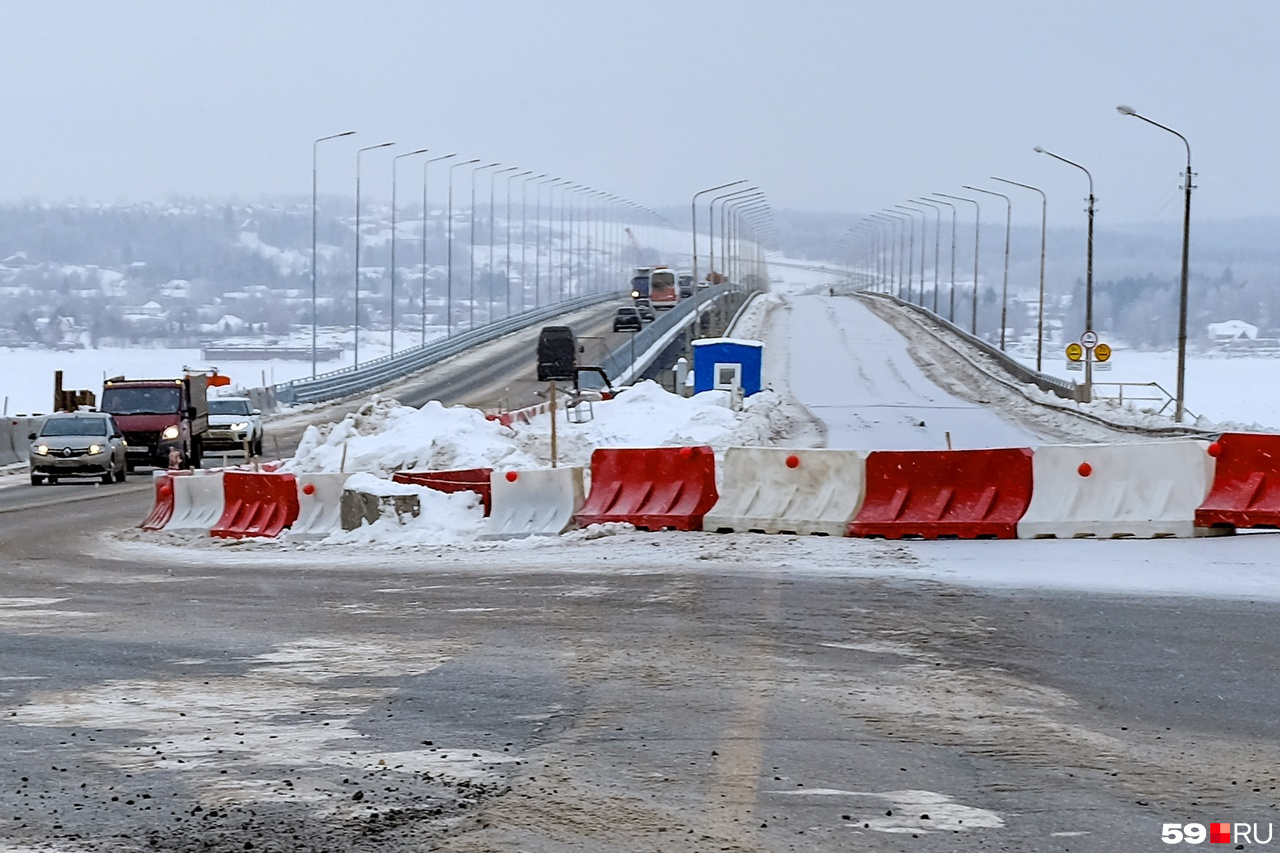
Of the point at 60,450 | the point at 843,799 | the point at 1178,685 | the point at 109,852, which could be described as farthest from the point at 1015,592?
the point at 60,450

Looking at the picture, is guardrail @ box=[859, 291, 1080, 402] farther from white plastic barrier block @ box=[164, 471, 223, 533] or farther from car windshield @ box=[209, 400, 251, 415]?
white plastic barrier block @ box=[164, 471, 223, 533]

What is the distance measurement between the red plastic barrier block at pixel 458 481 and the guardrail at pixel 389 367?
1872 inches

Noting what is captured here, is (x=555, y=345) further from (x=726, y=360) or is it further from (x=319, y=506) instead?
(x=319, y=506)

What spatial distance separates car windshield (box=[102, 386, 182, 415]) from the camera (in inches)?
1475

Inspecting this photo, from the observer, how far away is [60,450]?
34.1 meters

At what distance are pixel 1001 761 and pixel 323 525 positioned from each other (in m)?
14.1

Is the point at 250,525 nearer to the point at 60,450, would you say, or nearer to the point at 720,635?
the point at 720,635

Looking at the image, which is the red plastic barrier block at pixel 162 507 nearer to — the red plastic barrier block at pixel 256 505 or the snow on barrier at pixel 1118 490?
the red plastic barrier block at pixel 256 505

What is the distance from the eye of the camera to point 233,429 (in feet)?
147

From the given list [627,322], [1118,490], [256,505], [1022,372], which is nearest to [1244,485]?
[1118,490]

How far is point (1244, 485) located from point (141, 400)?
87.3 feet

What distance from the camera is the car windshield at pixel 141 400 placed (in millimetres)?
37469

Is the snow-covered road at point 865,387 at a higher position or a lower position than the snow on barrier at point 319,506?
higher

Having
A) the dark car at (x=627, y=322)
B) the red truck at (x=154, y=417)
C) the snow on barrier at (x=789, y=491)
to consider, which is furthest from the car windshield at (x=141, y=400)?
the dark car at (x=627, y=322)
